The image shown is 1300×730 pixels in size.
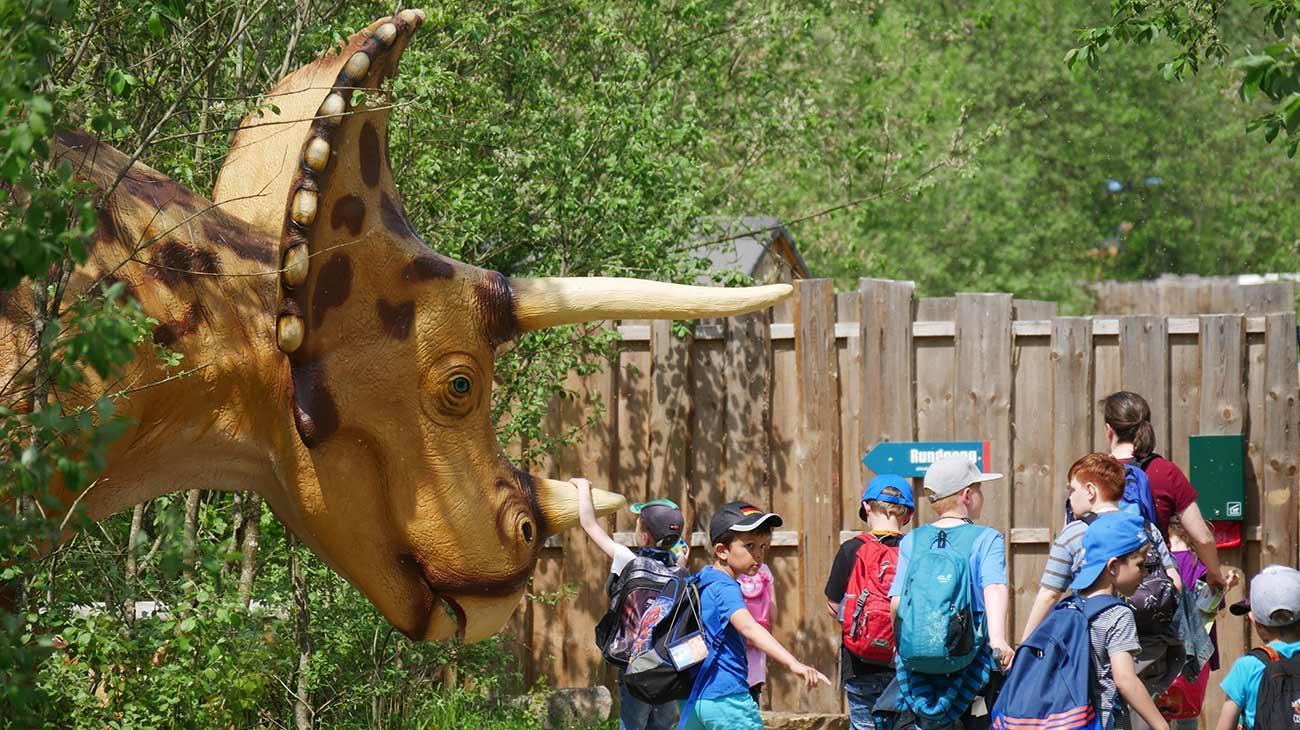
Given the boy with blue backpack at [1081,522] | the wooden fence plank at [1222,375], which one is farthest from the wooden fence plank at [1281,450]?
the boy with blue backpack at [1081,522]

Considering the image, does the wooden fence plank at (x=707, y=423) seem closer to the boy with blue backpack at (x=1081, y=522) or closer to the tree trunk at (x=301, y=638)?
the tree trunk at (x=301, y=638)

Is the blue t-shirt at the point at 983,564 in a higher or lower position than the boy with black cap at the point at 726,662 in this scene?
higher

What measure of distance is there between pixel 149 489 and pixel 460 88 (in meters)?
3.83

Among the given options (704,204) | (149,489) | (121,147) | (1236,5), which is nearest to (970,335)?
(704,204)

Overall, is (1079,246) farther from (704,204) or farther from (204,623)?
(204,623)

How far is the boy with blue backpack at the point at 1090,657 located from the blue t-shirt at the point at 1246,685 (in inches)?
15.7

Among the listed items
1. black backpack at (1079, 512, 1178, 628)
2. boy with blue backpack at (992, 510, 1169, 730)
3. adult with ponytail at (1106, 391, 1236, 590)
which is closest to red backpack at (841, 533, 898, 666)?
black backpack at (1079, 512, 1178, 628)

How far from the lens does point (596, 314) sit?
4.18m

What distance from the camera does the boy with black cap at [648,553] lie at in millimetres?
6074

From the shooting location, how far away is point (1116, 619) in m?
5.09

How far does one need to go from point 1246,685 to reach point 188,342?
11.7 feet

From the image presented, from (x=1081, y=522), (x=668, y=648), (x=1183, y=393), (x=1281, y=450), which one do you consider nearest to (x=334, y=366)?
(x=668, y=648)

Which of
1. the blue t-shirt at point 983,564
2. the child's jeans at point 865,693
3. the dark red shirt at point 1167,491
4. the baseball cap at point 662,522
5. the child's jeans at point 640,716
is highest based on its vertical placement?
the dark red shirt at point 1167,491

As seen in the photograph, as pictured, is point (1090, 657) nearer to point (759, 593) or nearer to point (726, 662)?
point (726, 662)
